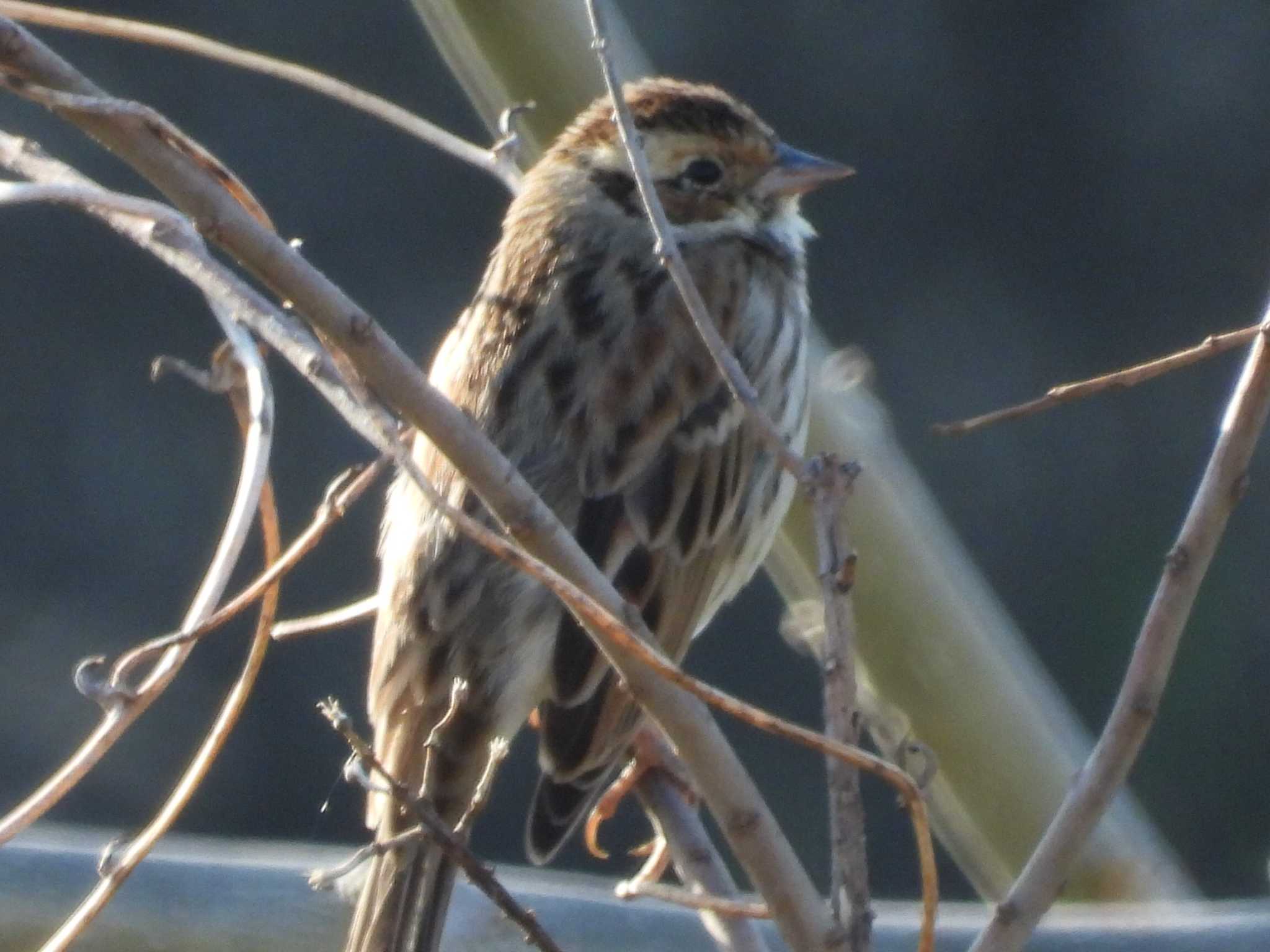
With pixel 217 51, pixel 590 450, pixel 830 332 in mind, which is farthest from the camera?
pixel 830 332

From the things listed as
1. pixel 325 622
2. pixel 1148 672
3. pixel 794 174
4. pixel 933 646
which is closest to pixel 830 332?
pixel 794 174

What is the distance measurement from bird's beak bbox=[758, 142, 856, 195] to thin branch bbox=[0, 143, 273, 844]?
44.5 inches

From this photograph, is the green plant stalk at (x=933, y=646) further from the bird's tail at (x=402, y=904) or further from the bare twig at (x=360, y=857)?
the bare twig at (x=360, y=857)

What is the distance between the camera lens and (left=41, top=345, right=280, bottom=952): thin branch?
136cm

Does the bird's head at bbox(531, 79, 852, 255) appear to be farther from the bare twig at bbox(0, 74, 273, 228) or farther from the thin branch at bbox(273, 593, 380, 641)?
the bare twig at bbox(0, 74, 273, 228)

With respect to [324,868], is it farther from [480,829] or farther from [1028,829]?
[480,829]

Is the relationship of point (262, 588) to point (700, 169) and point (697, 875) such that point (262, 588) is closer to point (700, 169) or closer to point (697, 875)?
point (697, 875)

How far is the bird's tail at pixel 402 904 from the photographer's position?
72.4 inches

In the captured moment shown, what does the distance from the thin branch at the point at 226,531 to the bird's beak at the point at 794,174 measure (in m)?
1.13

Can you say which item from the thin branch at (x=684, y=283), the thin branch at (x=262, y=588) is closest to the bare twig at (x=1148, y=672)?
the thin branch at (x=684, y=283)

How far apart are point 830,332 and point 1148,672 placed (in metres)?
4.12

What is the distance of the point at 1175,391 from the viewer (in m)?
5.71

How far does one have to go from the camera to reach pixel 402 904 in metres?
1.86

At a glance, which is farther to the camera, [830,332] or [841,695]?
[830,332]
